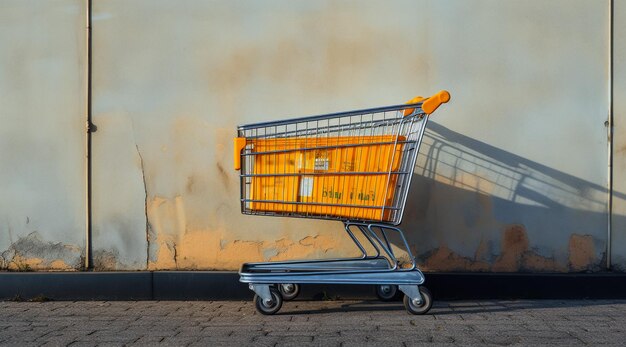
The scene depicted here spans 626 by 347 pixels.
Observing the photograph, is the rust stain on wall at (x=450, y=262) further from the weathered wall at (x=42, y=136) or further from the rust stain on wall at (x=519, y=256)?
the weathered wall at (x=42, y=136)

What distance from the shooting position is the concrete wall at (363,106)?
6.81 metres

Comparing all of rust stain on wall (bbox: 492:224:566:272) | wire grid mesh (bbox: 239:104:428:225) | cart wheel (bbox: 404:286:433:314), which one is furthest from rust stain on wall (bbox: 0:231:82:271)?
rust stain on wall (bbox: 492:224:566:272)

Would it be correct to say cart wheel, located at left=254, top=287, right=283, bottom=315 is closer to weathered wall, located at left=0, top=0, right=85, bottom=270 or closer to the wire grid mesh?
the wire grid mesh

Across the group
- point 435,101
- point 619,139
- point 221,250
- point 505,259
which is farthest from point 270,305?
point 619,139

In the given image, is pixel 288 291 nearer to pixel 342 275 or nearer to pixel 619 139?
pixel 342 275

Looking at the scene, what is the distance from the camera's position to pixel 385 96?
22.5 feet

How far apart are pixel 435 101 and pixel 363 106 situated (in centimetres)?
121

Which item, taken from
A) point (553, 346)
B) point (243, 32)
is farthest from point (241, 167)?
point (553, 346)

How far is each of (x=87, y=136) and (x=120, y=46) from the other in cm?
85

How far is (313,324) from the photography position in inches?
231

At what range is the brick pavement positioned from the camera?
5344 mm

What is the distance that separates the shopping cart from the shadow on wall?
75 centimetres

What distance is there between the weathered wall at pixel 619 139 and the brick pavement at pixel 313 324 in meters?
0.50

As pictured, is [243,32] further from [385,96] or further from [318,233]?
[318,233]
